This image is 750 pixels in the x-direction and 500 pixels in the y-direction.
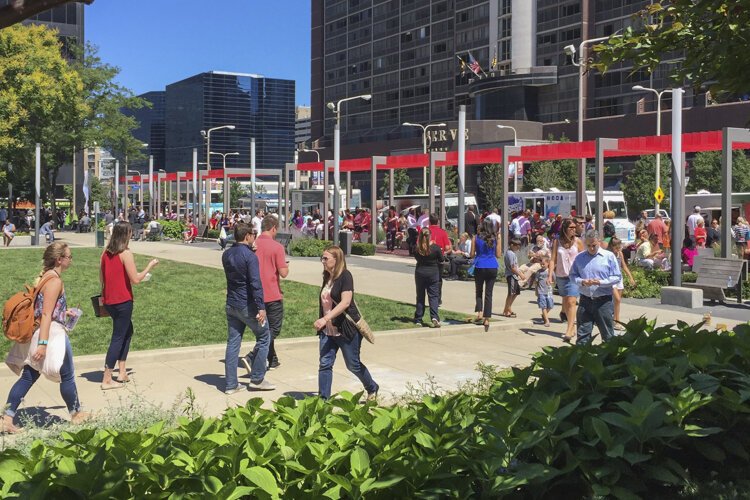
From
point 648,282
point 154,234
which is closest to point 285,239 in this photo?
point 154,234

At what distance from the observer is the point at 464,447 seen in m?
4.26

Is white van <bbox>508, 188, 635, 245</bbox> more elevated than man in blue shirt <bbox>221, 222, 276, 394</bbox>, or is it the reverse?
white van <bbox>508, 188, 635, 245</bbox>

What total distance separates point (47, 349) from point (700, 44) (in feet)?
22.3

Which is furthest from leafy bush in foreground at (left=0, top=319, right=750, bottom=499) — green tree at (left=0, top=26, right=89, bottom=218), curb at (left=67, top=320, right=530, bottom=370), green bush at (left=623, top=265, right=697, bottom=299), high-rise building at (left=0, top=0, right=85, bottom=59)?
high-rise building at (left=0, top=0, right=85, bottom=59)

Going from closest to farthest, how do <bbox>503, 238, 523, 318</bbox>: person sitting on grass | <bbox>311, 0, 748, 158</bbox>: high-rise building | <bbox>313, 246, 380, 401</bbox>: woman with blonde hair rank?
<bbox>313, 246, 380, 401</bbox>: woman with blonde hair
<bbox>503, 238, 523, 318</bbox>: person sitting on grass
<bbox>311, 0, 748, 158</bbox>: high-rise building

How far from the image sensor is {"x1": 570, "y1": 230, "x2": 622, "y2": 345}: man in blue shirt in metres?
10.6

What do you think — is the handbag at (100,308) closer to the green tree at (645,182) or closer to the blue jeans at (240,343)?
the blue jeans at (240,343)

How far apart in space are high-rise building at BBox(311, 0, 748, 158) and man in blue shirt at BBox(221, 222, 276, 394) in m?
61.7

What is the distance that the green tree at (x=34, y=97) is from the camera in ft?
146

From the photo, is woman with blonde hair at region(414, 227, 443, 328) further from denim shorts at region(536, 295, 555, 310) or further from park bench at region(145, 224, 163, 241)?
park bench at region(145, 224, 163, 241)

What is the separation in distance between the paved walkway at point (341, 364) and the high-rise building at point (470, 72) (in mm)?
56785

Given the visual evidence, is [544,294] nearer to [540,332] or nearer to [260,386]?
[540,332]

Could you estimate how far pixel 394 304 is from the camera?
16484 mm

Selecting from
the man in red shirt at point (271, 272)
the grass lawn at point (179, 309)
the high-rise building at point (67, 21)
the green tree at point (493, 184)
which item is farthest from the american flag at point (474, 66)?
the man in red shirt at point (271, 272)
